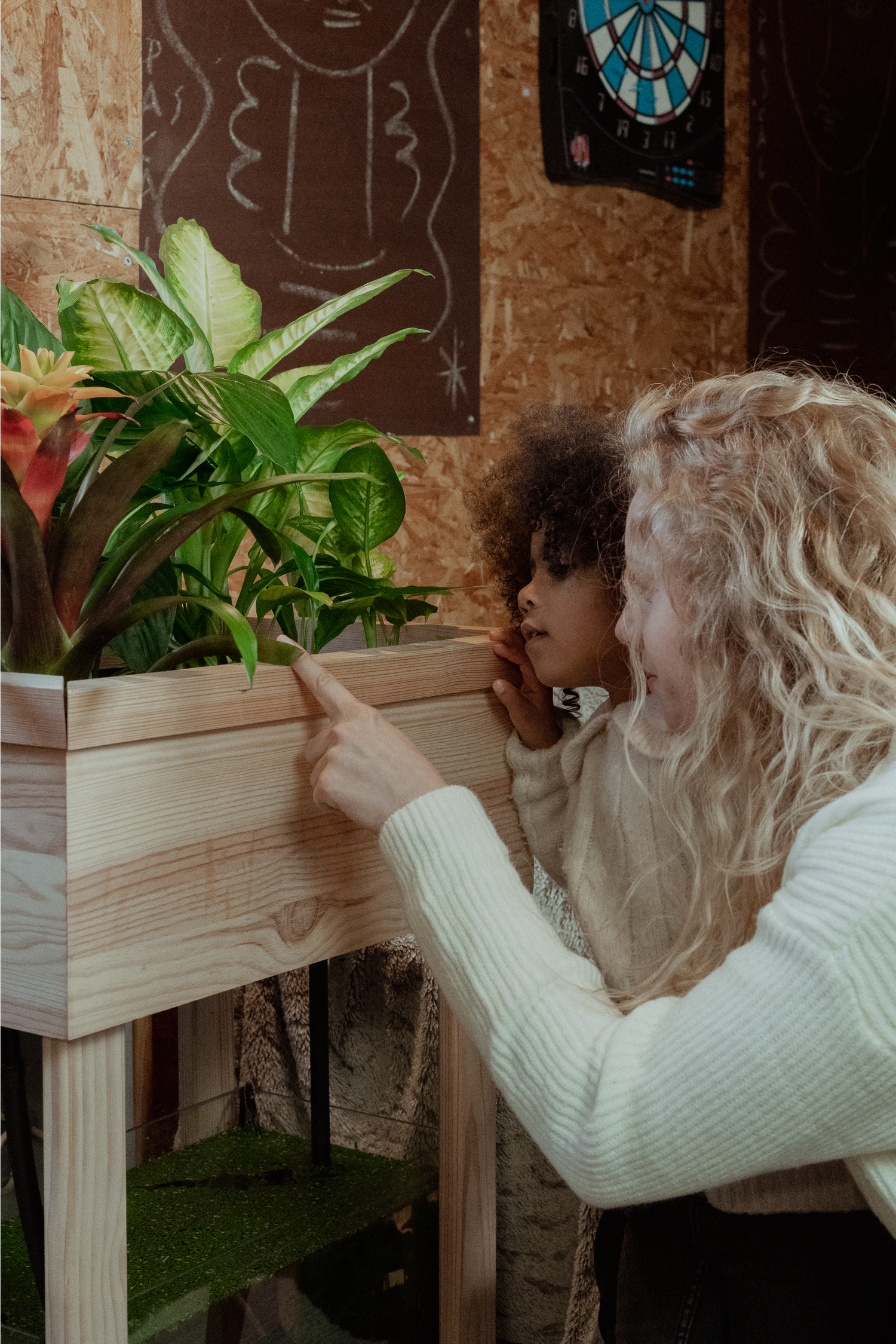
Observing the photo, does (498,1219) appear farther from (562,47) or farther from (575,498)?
(562,47)

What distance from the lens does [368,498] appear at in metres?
1.02

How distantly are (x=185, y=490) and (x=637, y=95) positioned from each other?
1.90 meters

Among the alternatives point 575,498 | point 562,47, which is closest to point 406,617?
point 575,498

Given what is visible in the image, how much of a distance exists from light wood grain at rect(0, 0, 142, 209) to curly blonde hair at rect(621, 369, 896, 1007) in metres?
0.95

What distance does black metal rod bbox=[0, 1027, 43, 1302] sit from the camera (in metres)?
0.83

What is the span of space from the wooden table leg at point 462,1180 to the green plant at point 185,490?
0.39m

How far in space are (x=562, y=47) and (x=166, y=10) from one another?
906mm

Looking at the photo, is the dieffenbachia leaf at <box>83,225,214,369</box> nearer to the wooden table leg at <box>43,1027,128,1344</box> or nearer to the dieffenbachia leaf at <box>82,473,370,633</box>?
the dieffenbachia leaf at <box>82,473,370,633</box>

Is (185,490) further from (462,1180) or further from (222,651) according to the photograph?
(462,1180)

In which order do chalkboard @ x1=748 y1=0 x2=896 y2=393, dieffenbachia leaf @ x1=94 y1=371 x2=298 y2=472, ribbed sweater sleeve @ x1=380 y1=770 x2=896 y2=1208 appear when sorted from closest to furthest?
ribbed sweater sleeve @ x1=380 y1=770 x2=896 y2=1208, dieffenbachia leaf @ x1=94 y1=371 x2=298 y2=472, chalkboard @ x1=748 y1=0 x2=896 y2=393

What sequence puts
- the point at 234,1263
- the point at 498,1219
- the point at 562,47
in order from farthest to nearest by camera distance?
the point at 562,47 → the point at 498,1219 → the point at 234,1263

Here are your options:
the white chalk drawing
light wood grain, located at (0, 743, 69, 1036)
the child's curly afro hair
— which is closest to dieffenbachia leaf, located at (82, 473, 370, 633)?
Answer: light wood grain, located at (0, 743, 69, 1036)

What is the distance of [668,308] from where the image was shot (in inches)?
102

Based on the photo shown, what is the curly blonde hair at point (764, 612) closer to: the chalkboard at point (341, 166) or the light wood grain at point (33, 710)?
the light wood grain at point (33, 710)
